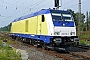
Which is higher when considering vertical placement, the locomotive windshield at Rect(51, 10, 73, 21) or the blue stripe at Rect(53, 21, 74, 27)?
the locomotive windshield at Rect(51, 10, 73, 21)

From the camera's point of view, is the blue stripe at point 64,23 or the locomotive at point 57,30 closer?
the locomotive at point 57,30

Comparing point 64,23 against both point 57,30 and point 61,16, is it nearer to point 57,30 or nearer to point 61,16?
point 61,16

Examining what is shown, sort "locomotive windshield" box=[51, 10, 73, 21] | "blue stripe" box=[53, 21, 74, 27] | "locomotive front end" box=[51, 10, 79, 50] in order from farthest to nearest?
"locomotive windshield" box=[51, 10, 73, 21], "blue stripe" box=[53, 21, 74, 27], "locomotive front end" box=[51, 10, 79, 50]

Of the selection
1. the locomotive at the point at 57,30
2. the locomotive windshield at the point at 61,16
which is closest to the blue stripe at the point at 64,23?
the locomotive at the point at 57,30

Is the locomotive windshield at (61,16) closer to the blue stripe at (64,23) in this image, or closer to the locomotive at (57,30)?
the locomotive at (57,30)

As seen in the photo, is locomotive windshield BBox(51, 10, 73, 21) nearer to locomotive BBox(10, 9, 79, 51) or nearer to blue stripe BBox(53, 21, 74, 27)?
locomotive BBox(10, 9, 79, 51)

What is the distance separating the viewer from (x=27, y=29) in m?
23.8

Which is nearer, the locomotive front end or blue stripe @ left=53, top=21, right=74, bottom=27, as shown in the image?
the locomotive front end

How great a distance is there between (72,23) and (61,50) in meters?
2.28

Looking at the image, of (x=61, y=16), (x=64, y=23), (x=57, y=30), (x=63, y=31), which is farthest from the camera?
(x=61, y=16)

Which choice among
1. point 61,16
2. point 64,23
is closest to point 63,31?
point 64,23

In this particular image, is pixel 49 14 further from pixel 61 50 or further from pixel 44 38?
pixel 61 50

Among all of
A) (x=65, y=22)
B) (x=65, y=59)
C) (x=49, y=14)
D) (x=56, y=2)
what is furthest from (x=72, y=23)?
Result: (x=56, y=2)

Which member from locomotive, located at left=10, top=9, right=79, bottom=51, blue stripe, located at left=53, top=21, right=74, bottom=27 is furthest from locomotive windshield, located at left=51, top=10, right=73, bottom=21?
blue stripe, located at left=53, top=21, right=74, bottom=27
